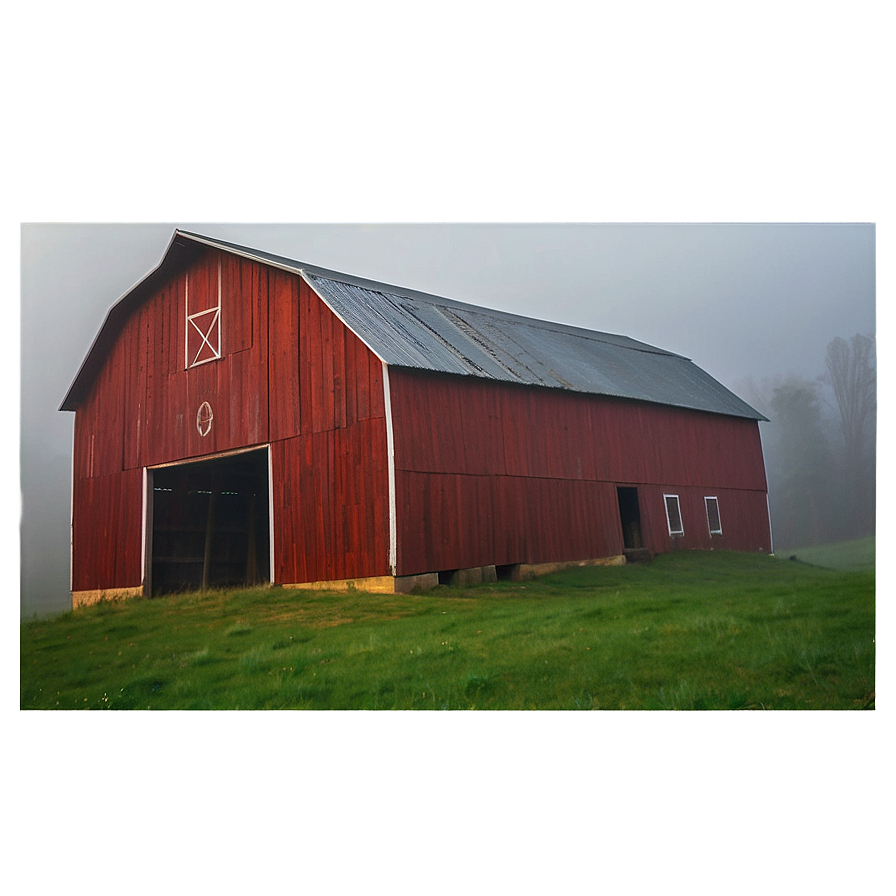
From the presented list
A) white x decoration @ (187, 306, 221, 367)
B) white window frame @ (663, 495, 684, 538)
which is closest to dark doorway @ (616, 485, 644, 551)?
white window frame @ (663, 495, 684, 538)

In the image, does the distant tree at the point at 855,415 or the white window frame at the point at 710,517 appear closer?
the distant tree at the point at 855,415

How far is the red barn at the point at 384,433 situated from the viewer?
12.3 meters

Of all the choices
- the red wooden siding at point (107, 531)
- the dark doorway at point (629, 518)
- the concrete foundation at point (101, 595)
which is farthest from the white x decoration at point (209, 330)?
the dark doorway at point (629, 518)

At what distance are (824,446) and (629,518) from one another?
3.16 m

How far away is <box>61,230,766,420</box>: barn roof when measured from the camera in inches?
496

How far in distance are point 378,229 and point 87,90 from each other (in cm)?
349

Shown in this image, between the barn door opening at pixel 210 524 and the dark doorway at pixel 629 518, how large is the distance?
528 cm

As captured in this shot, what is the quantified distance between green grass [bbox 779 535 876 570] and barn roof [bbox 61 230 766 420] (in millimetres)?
1924

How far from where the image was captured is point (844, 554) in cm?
1077

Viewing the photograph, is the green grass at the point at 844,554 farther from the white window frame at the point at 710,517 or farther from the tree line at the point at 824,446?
the white window frame at the point at 710,517

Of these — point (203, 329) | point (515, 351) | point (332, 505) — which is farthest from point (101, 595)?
point (515, 351)

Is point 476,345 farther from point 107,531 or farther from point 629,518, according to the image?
point 107,531

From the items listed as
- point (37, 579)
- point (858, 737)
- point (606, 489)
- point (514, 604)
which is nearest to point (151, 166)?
point (37, 579)

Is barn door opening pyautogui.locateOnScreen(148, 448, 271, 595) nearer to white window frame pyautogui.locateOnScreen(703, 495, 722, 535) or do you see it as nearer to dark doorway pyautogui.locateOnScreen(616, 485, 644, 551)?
dark doorway pyautogui.locateOnScreen(616, 485, 644, 551)
